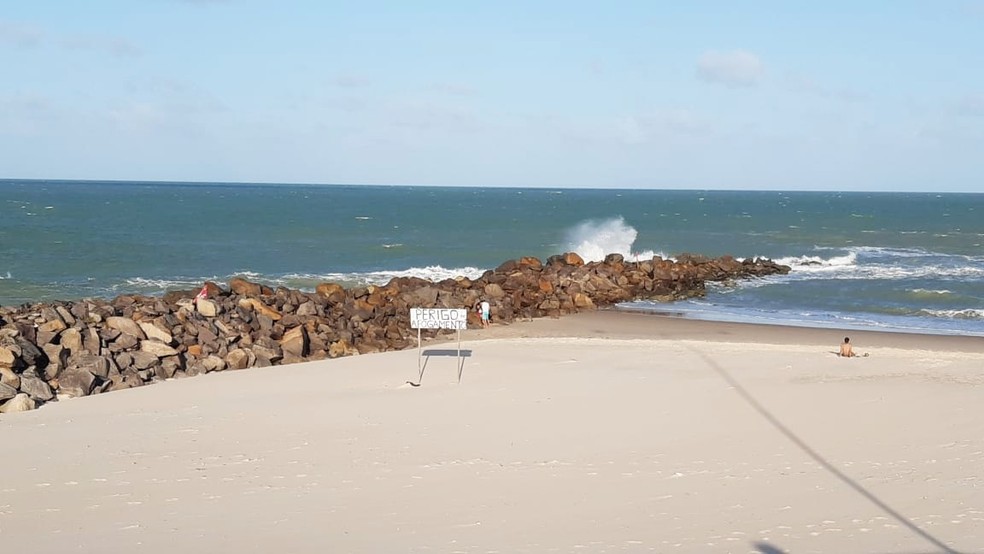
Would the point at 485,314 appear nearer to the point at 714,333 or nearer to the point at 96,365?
the point at 714,333

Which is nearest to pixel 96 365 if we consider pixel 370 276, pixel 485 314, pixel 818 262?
pixel 485 314

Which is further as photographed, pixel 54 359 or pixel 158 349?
pixel 158 349

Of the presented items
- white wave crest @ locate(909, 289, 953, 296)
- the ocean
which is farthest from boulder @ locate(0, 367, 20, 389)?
white wave crest @ locate(909, 289, 953, 296)

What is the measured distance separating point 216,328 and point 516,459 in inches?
408

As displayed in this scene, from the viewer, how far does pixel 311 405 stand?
14.1 meters

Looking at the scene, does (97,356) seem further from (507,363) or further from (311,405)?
(507,363)

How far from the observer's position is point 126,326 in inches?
730

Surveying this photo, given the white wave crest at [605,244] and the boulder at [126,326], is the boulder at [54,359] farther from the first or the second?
the white wave crest at [605,244]

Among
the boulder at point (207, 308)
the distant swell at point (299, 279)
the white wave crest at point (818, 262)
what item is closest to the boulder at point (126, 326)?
the boulder at point (207, 308)

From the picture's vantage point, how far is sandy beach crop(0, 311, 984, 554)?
8.52 m

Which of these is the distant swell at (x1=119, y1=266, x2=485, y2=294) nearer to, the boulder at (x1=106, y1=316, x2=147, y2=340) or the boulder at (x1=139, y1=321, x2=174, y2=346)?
the boulder at (x1=106, y1=316, x2=147, y2=340)

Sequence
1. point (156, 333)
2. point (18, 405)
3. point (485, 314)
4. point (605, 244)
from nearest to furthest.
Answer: point (18, 405), point (156, 333), point (485, 314), point (605, 244)

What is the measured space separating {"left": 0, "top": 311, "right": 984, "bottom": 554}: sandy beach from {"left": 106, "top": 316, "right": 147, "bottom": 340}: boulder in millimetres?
2443

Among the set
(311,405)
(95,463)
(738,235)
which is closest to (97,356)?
(311,405)
